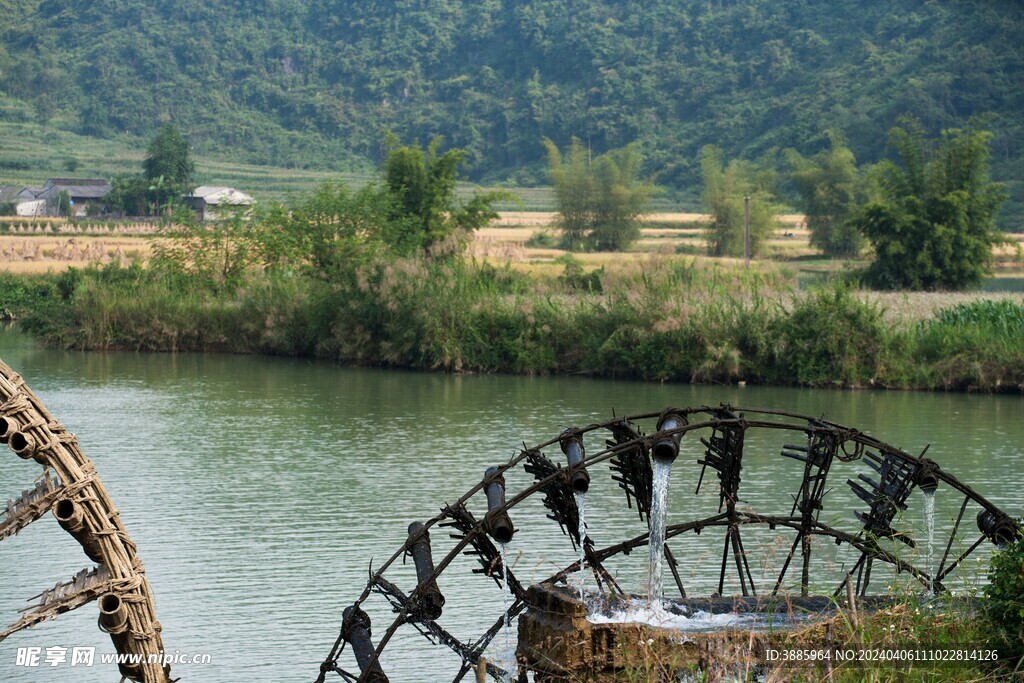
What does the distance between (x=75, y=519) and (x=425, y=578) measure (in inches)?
55.8

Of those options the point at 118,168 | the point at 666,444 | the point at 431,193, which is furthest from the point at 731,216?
the point at 666,444

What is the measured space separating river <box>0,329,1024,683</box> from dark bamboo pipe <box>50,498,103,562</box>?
201 cm

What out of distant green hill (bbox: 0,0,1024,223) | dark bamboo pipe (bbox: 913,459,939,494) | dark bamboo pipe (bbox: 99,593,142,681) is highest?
distant green hill (bbox: 0,0,1024,223)

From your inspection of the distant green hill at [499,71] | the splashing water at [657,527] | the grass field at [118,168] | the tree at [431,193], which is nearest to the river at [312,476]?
the splashing water at [657,527]

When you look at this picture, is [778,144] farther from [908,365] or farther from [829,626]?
[829,626]

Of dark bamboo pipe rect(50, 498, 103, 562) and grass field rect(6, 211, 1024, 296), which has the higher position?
grass field rect(6, 211, 1024, 296)

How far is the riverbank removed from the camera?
21297 millimetres

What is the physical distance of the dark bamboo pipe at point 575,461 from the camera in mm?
5484

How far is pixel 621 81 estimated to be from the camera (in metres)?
92.0

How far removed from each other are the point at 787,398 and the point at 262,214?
1583 cm

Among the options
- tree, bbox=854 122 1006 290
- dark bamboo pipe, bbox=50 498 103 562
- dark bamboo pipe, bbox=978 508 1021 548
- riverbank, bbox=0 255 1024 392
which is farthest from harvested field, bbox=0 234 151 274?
dark bamboo pipe, bbox=978 508 1021 548

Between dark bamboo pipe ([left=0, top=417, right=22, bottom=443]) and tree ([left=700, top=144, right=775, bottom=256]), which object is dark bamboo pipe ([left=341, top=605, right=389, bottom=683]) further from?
tree ([left=700, top=144, right=775, bottom=256])

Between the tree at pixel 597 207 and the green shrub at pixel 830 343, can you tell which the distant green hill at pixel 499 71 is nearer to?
the tree at pixel 597 207

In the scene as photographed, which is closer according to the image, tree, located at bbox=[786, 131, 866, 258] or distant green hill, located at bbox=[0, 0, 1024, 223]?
tree, located at bbox=[786, 131, 866, 258]
